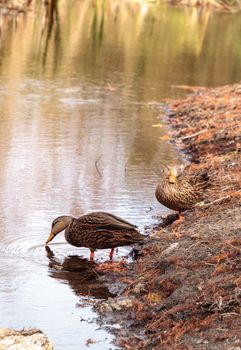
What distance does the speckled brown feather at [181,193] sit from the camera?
1059 centimetres

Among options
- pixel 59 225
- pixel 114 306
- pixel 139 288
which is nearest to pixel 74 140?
pixel 59 225

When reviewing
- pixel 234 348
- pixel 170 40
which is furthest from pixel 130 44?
pixel 234 348

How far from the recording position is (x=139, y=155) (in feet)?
50.2

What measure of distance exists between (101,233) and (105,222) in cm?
15

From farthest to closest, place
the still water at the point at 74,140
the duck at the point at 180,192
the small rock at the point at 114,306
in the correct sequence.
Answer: the duck at the point at 180,192 → the still water at the point at 74,140 → the small rock at the point at 114,306

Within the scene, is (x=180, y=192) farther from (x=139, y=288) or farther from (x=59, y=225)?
(x=139, y=288)

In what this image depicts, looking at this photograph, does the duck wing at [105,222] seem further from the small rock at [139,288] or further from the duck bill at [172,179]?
the duck bill at [172,179]

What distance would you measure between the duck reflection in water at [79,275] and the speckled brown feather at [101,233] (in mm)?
203

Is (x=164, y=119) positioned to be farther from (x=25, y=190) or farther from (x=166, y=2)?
(x=166, y=2)

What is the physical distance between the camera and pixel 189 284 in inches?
317

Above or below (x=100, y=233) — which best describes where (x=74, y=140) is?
below

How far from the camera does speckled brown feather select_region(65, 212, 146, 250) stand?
940cm

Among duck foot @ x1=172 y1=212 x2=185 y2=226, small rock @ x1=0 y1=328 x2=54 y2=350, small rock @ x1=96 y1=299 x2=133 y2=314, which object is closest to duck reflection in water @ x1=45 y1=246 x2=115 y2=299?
small rock @ x1=96 y1=299 x2=133 y2=314

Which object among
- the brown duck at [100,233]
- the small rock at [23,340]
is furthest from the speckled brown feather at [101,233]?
the small rock at [23,340]
